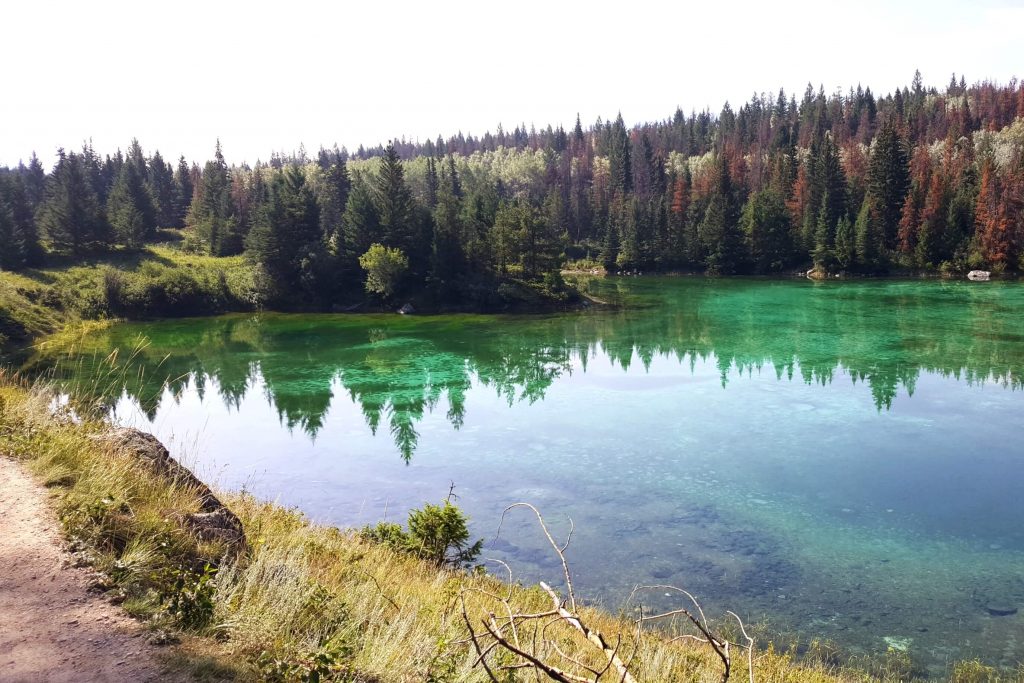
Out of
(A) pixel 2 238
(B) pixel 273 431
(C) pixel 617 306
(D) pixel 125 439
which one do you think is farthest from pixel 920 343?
(A) pixel 2 238

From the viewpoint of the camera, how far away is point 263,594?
6.18 meters

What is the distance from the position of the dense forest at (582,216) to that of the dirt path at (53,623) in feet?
184

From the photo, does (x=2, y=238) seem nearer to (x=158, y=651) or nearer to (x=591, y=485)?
(x=591, y=485)

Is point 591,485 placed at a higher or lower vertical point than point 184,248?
lower

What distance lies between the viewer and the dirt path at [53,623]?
15.4ft

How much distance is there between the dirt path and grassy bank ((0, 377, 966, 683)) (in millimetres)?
186

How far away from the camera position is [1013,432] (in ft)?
71.4

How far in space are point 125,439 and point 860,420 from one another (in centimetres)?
2252

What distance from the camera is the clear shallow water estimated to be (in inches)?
Result: 514

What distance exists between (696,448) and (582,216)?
316 feet

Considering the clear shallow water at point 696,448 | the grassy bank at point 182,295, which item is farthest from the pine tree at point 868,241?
the grassy bank at point 182,295

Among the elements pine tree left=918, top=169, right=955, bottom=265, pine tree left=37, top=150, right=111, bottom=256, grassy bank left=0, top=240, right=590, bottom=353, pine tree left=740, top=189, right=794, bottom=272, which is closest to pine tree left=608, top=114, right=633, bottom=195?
pine tree left=740, top=189, right=794, bottom=272

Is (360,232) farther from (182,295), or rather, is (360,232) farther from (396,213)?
(182,295)

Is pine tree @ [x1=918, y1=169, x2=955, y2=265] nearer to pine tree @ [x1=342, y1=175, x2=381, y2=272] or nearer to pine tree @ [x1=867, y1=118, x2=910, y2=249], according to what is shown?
pine tree @ [x1=867, y1=118, x2=910, y2=249]
